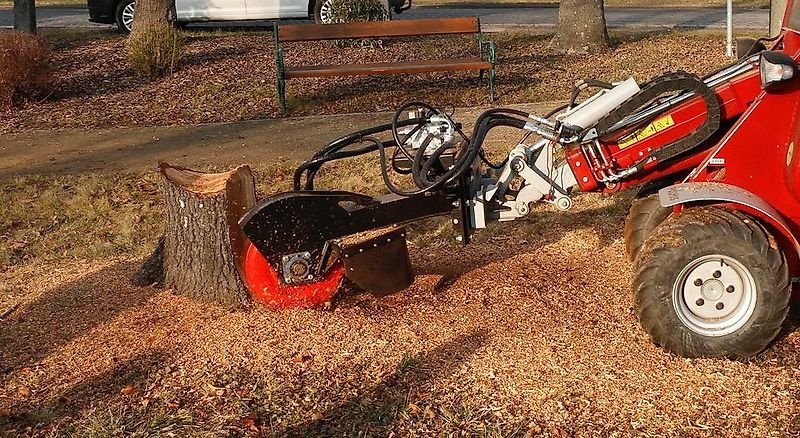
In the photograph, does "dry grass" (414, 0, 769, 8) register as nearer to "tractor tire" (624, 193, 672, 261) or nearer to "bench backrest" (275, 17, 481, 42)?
"bench backrest" (275, 17, 481, 42)

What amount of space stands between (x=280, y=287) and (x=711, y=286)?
225 cm

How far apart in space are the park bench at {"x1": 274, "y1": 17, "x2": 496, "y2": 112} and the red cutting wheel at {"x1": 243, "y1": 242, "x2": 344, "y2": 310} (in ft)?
20.0

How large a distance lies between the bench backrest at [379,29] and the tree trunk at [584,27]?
104 inches

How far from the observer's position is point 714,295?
489cm

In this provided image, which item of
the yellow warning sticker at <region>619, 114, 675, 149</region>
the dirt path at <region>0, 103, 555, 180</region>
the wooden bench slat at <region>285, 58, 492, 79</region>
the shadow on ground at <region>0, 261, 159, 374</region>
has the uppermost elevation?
the yellow warning sticker at <region>619, 114, 675, 149</region>

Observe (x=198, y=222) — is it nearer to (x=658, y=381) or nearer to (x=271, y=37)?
(x=658, y=381)

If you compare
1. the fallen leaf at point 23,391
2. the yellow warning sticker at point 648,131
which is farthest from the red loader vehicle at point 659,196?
the fallen leaf at point 23,391

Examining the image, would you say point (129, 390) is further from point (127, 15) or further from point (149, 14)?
point (127, 15)

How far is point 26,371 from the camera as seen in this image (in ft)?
16.8

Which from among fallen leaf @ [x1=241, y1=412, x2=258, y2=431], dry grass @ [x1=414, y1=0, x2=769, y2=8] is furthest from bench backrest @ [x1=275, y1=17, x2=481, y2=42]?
dry grass @ [x1=414, y1=0, x2=769, y2=8]

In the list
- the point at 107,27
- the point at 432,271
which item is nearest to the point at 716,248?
the point at 432,271

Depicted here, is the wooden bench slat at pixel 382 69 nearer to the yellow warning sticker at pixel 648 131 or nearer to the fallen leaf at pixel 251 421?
the yellow warning sticker at pixel 648 131

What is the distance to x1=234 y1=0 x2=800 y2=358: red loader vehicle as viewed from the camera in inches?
190

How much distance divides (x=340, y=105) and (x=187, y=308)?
6.50m
